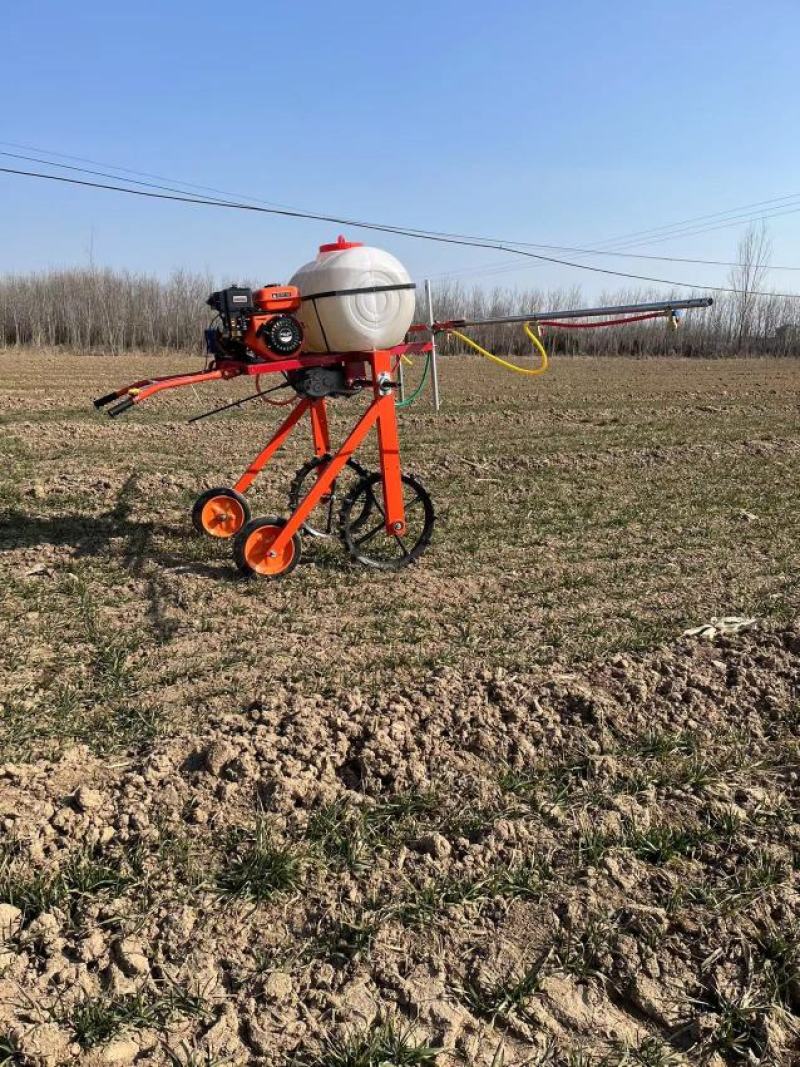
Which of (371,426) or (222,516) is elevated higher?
(371,426)

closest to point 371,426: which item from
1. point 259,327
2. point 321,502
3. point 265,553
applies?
point 259,327

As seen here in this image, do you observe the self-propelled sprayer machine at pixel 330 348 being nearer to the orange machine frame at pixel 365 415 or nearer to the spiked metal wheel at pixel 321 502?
the orange machine frame at pixel 365 415

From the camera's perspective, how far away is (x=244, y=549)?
5801 millimetres

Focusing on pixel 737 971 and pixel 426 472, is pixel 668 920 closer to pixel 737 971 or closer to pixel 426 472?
pixel 737 971

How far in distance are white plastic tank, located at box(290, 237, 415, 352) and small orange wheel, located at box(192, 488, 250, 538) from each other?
4.67 ft

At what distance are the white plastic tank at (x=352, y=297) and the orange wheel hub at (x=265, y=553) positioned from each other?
56.3 inches

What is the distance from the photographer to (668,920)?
9.00 ft

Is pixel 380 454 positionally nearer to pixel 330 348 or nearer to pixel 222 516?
pixel 330 348

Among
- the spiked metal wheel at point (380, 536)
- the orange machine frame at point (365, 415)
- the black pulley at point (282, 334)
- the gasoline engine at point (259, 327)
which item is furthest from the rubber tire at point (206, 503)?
the black pulley at point (282, 334)

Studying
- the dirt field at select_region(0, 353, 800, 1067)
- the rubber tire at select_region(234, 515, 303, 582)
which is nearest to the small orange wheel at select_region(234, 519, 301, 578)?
the rubber tire at select_region(234, 515, 303, 582)

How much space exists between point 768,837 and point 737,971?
2.46 ft

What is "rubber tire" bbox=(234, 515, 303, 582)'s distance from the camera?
580 cm

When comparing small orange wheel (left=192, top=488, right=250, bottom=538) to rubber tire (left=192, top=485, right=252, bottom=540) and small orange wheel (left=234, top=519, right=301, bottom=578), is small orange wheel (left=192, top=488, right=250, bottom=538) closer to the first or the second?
rubber tire (left=192, top=485, right=252, bottom=540)

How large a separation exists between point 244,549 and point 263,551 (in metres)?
0.15
